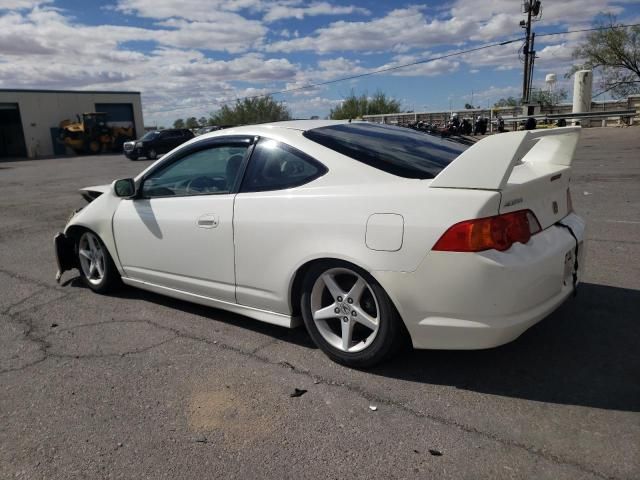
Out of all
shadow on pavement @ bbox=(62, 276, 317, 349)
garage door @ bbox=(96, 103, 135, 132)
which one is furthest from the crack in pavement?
garage door @ bbox=(96, 103, 135, 132)

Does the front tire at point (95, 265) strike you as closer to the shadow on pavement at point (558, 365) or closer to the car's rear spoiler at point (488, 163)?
the shadow on pavement at point (558, 365)

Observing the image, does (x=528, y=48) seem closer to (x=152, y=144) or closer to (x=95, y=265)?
(x=152, y=144)

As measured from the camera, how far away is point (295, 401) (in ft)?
9.50

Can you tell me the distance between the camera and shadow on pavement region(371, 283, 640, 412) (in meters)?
2.81

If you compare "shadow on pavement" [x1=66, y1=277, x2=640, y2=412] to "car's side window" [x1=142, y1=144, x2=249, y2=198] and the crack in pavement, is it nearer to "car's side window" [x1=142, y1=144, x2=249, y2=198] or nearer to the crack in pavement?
the crack in pavement

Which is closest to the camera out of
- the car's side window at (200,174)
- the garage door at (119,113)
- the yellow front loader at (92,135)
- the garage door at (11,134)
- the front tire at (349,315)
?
the front tire at (349,315)

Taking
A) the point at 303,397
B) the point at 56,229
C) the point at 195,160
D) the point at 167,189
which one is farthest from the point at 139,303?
the point at 56,229

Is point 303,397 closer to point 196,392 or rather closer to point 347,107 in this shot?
point 196,392

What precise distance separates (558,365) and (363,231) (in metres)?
1.43

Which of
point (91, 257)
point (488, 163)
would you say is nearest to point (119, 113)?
point (91, 257)

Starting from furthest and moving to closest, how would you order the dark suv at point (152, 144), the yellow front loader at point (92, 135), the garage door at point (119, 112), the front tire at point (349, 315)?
the garage door at point (119, 112) → the yellow front loader at point (92, 135) → the dark suv at point (152, 144) → the front tire at point (349, 315)

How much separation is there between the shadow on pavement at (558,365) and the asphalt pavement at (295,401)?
0.01m

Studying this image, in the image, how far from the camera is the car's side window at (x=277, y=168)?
332 cm

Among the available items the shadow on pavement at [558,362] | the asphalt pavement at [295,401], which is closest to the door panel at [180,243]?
the asphalt pavement at [295,401]
